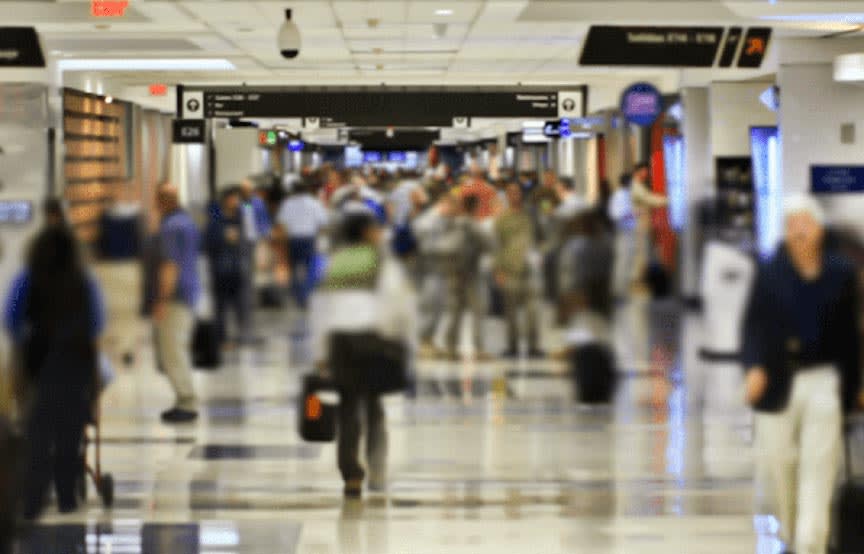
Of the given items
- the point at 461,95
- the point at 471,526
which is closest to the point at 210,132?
the point at 471,526

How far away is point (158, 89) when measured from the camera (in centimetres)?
718

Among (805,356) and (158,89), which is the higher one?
(158,89)

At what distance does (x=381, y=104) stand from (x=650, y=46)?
207 inches

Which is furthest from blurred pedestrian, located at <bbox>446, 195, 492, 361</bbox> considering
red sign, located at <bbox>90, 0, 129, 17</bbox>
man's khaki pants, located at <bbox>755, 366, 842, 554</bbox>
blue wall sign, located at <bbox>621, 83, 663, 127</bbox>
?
red sign, located at <bbox>90, 0, 129, 17</bbox>

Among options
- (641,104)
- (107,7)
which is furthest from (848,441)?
(107,7)

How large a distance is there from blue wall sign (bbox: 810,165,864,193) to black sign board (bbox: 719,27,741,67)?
6779 millimetres

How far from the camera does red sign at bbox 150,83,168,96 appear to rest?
6.91m

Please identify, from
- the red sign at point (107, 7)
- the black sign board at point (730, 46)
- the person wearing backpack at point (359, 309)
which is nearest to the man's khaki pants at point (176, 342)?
the person wearing backpack at point (359, 309)

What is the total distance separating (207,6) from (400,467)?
6.15m

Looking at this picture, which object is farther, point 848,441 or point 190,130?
point 848,441

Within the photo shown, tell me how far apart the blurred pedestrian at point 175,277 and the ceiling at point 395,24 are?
122 inches

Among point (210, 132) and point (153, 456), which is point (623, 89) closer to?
point (210, 132)

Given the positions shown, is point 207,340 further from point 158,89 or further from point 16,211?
point 158,89

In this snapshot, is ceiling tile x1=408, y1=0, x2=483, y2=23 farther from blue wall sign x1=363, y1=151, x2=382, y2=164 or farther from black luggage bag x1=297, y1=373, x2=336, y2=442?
black luggage bag x1=297, y1=373, x2=336, y2=442
